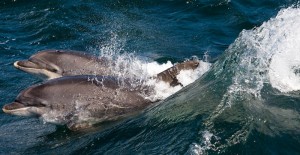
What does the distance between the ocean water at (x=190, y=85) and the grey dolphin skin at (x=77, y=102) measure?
1.30 feet

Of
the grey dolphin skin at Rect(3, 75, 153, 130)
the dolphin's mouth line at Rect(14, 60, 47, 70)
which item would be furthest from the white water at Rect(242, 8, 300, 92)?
the dolphin's mouth line at Rect(14, 60, 47, 70)

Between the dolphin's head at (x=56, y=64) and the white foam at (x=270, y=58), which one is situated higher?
the white foam at (x=270, y=58)

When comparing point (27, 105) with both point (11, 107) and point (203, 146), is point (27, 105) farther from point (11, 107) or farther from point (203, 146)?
point (203, 146)

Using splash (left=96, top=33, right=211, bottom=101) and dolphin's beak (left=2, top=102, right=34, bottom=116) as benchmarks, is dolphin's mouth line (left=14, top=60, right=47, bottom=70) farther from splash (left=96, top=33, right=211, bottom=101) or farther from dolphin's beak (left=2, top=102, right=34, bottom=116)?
dolphin's beak (left=2, top=102, right=34, bottom=116)

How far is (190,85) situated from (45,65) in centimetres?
378

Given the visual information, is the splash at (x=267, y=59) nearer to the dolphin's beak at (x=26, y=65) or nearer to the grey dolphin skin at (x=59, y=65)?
the grey dolphin skin at (x=59, y=65)

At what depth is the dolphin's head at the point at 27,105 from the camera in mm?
9906

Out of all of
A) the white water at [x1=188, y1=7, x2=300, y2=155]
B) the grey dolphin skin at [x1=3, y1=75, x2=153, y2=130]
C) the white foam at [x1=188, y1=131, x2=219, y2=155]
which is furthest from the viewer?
the grey dolphin skin at [x1=3, y1=75, x2=153, y2=130]

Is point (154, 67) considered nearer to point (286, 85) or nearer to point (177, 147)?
point (286, 85)

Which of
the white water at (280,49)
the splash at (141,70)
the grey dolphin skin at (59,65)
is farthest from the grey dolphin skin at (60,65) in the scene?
the white water at (280,49)

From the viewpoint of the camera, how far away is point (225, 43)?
16594 mm

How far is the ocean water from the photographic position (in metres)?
7.56

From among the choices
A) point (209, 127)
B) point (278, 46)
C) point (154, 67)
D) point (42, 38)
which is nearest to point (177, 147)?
point (209, 127)

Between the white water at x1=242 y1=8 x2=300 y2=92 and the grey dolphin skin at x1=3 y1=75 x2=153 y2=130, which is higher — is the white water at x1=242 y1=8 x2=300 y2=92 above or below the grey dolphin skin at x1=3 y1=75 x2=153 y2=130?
above
